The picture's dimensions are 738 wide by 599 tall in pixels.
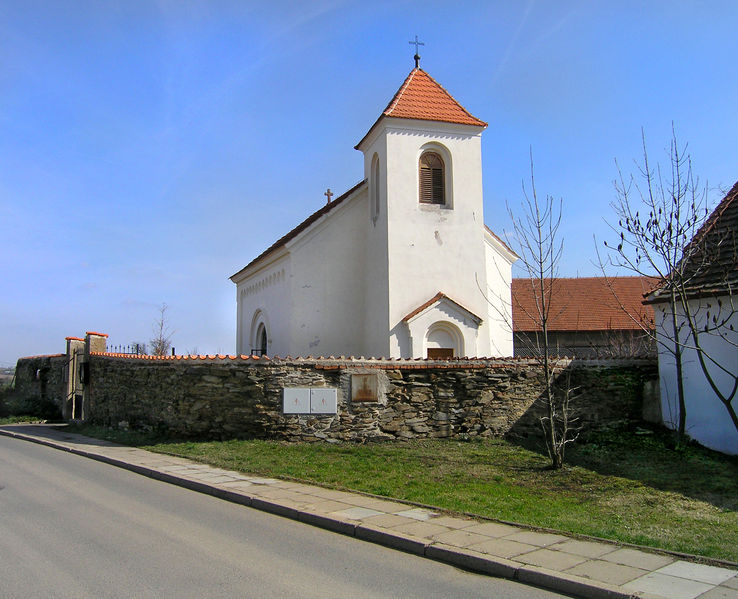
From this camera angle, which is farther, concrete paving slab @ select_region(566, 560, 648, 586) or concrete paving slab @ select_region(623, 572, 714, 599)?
concrete paving slab @ select_region(566, 560, 648, 586)

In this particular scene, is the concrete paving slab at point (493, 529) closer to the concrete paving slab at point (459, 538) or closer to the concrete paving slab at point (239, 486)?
the concrete paving slab at point (459, 538)

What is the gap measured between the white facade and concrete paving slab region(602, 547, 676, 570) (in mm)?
7444

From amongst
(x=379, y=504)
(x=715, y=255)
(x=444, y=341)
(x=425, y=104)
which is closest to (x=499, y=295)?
(x=444, y=341)

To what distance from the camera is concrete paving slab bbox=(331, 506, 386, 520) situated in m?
8.88

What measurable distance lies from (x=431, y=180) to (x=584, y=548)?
54.1 feet

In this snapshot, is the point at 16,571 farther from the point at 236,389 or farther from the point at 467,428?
the point at 467,428

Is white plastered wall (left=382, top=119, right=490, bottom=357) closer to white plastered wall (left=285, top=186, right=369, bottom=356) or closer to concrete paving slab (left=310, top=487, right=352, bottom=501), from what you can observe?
white plastered wall (left=285, top=186, right=369, bottom=356)

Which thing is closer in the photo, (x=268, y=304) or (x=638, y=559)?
(x=638, y=559)

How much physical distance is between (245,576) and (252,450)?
785cm

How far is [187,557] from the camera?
23.1ft

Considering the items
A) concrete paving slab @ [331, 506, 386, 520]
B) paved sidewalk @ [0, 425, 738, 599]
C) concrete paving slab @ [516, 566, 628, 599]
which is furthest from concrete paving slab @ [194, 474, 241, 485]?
concrete paving slab @ [516, 566, 628, 599]

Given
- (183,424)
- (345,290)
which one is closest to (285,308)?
(345,290)

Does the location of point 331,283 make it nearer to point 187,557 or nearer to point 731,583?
point 187,557

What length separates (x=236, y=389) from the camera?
1523 centimetres
